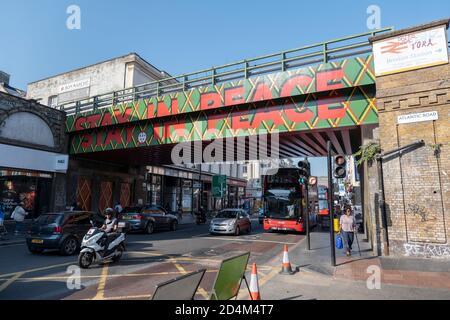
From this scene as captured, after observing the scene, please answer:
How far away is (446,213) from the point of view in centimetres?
985

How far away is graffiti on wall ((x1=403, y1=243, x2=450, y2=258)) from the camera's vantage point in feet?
32.0

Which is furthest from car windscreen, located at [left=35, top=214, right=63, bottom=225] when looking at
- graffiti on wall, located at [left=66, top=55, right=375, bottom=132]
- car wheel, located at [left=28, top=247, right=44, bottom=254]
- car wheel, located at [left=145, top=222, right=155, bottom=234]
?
graffiti on wall, located at [left=66, top=55, right=375, bottom=132]

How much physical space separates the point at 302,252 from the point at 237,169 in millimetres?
38622

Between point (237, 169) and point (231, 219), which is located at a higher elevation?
point (237, 169)

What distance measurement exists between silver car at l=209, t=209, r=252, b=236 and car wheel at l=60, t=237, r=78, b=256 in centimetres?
808

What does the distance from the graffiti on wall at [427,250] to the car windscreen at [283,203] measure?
8.62m

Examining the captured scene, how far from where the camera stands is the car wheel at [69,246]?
34.9 ft

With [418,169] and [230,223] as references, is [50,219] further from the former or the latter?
[418,169]

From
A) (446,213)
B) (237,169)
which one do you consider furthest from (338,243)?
(237,169)

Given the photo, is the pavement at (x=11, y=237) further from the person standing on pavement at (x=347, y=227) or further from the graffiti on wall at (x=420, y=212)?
the graffiti on wall at (x=420, y=212)

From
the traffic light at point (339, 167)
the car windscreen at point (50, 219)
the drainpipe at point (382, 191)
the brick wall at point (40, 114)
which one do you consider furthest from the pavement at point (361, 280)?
the brick wall at point (40, 114)

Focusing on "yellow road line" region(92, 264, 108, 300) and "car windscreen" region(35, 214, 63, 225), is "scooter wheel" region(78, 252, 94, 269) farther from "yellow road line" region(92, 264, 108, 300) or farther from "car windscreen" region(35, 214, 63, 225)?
"car windscreen" region(35, 214, 63, 225)

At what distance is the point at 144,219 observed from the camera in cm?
1772
